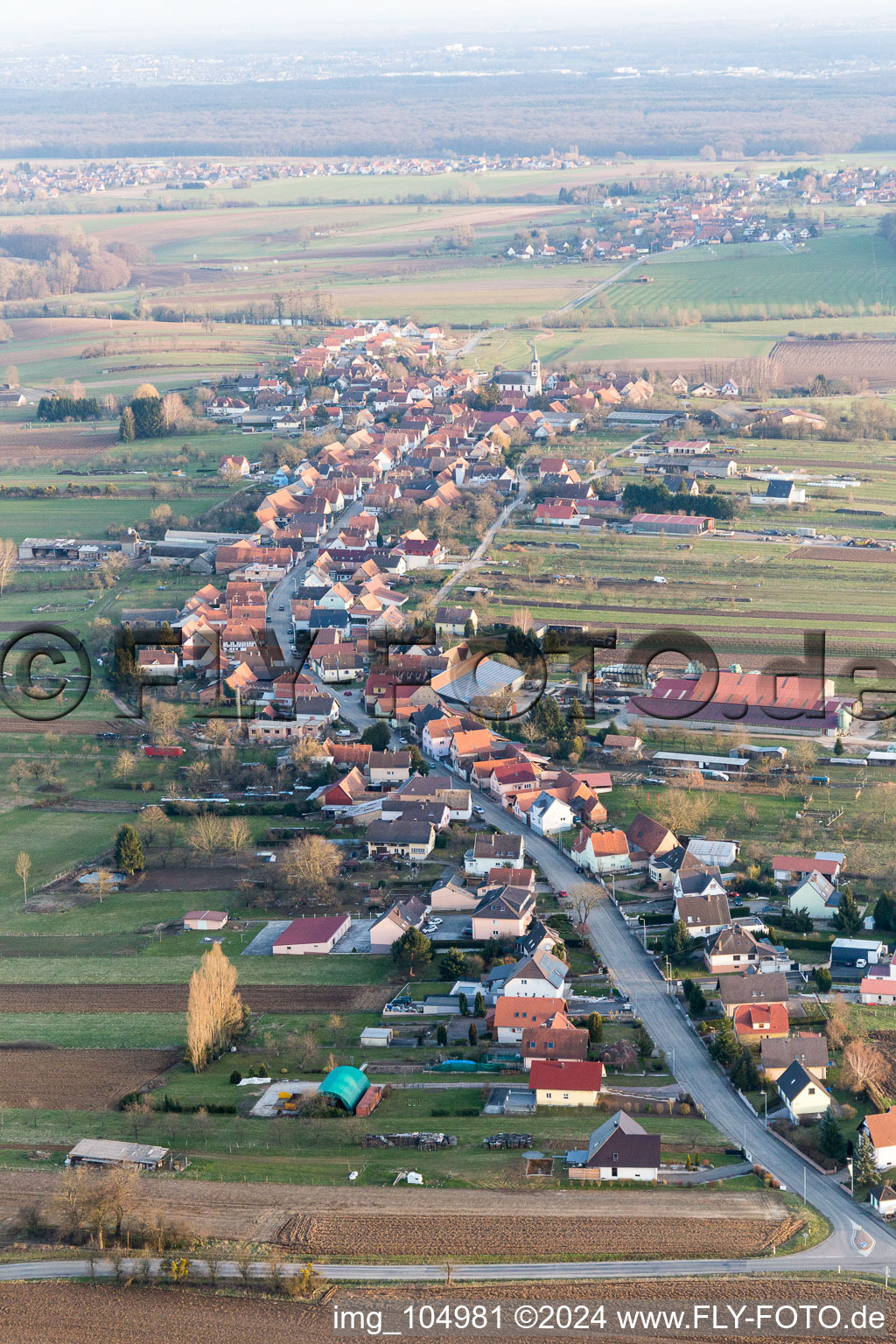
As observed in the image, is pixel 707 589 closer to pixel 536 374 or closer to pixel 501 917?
pixel 501 917

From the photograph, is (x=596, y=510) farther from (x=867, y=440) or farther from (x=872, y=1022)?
(x=872, y=1022)

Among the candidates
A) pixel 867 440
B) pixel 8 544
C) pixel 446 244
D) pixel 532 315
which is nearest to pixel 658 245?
pixel 446 244

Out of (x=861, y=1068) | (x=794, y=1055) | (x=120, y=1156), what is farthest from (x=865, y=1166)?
(x=120, y=1156)

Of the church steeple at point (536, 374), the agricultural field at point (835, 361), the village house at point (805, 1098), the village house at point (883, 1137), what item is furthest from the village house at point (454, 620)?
the agricultural field at point (835, 361)

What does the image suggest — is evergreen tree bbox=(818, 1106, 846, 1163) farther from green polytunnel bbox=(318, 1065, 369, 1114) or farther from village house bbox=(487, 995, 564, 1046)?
green polytunnel bbox=(318, 1065, 369, 1114)

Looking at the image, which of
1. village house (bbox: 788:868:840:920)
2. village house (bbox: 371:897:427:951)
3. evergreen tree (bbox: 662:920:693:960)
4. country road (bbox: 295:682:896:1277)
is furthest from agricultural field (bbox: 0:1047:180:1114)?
village house (bbox: 788:868:840:920)

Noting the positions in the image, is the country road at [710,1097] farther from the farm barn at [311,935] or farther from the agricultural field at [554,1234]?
the farm barn at [311,935]
